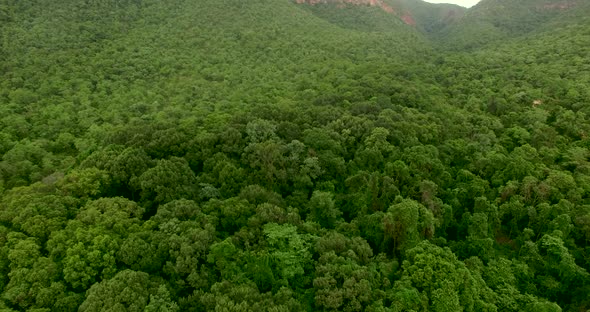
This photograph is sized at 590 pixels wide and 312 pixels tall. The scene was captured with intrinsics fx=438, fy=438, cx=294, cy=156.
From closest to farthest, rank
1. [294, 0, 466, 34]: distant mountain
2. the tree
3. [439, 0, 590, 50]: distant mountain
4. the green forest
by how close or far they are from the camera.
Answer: the tree
the green forest
[439, 0, 590, 50]: distant mountain
[294, 0, 466, 34]: distant mountain

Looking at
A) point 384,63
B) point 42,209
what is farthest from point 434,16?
point 42,209

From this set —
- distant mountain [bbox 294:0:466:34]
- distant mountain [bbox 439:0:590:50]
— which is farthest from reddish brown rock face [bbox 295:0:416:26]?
distant mountain [bbox 439:0:590:50]

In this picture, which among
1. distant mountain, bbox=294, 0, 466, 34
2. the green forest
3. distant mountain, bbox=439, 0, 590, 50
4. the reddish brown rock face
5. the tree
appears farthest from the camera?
the reddish brown rock face

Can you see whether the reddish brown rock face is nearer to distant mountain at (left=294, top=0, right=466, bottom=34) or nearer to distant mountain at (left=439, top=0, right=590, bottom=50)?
distant mountain at (left=294, top=0, right=466, bottom=34)

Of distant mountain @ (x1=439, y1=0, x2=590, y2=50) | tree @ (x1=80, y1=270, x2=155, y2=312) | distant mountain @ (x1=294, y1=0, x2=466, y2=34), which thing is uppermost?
distant mountain @ (x1=439, y1=0, x2=590, y2=50)

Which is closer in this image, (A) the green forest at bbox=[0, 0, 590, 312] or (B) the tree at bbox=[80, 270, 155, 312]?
(B) the tree at bbox=[80, 270, 155, 312]

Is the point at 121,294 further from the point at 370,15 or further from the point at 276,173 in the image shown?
the point at 370,15

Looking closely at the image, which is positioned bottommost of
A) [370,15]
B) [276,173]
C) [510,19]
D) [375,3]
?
[276,173]

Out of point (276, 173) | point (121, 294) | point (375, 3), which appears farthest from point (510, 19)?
point (121, 294)
